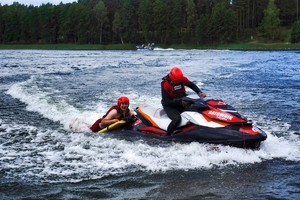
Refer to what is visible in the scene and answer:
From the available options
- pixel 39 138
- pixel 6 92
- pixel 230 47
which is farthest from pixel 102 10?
pixel 39 138

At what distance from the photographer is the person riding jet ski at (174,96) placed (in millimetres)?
7844

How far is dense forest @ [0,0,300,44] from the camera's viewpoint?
8769cm

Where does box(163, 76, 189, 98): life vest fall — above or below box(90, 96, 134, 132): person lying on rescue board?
above

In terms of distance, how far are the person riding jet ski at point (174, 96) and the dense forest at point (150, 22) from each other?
3123 inches

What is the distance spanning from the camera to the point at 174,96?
8094 mm

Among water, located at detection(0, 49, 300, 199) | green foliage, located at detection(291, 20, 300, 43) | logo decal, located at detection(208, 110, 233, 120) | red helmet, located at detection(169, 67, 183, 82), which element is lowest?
water, located at detection(0, 49, 300, 199)

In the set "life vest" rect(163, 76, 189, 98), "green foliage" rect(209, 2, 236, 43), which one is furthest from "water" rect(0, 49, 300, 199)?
"green foliage" rect(209, 2, 236, 43)

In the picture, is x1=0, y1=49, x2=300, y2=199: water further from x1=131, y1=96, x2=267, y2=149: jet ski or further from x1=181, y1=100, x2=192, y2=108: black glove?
x1=181, y1=100, x2=192, y2=108: black glove

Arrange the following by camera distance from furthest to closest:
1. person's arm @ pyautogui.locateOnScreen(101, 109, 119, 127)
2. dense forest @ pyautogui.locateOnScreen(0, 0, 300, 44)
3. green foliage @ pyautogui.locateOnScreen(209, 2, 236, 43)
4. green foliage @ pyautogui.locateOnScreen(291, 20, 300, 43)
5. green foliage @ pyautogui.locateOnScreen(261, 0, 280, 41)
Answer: dense forest @ pyautogui.locateOnScreen(0, 0, 300, 44)
green foliage @ pyautogui.locateOnScreen(209, 2, 236, 43)
green foliage @ pyautogui.locateOnScreen(261, 0, 280, 41)
green foliage @ pyautogui.locateOnScreen(291, 20, 300, 43)
person's arm @ pyautogui.locateOnScreen(101, 109, 119, 127)

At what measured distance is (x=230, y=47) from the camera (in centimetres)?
7769

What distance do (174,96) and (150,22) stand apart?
89.9 metres

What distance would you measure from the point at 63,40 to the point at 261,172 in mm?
104255

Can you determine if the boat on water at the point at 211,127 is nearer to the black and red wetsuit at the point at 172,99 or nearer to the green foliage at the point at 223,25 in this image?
the black and red wetsuit at the point at 172,99

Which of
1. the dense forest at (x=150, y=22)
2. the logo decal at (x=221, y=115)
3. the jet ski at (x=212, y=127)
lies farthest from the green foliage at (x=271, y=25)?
the logo decal at (x=221, y=115)
